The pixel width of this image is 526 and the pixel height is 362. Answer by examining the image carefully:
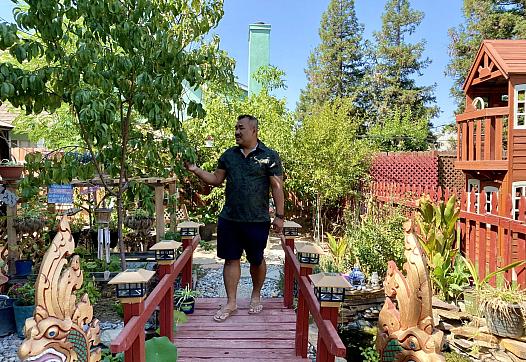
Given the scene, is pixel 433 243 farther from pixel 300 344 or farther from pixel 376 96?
pixel 376 96

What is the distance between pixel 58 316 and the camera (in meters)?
1.76

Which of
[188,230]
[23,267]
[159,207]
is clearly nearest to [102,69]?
[188,230]

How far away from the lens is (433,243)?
583cm

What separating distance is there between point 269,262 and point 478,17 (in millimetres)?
17393

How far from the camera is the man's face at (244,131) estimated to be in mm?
3305

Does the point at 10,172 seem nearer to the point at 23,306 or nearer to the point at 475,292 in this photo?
the point at 23,306

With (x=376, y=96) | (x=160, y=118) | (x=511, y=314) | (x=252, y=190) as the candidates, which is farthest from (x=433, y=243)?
(x=376, y=96)

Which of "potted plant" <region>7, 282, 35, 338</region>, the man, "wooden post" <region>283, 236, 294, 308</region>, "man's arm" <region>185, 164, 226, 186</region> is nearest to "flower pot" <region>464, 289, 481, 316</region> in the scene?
"wooden post" <region>283, 236, 294, 308</region>

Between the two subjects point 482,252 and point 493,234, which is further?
point 482,252

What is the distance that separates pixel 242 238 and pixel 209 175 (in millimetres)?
556

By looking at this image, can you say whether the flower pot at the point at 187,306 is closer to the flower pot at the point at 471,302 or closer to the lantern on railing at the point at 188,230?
the lantern on railing at the point at 188,230

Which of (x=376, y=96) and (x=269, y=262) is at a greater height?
(x=376, y=96)

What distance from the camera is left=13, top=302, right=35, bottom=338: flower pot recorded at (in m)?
4.14

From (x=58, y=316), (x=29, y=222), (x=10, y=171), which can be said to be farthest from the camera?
(x=29, y=222)
